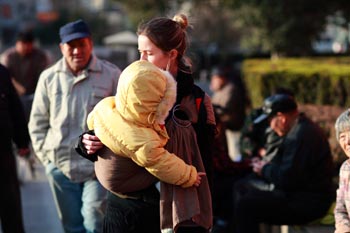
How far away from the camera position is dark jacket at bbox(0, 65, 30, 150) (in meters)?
5.48

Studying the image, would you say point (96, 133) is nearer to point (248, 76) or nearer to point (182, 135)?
point (182, 135)

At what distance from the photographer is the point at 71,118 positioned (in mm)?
5160

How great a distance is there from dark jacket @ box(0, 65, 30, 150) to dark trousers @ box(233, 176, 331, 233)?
176 centimetres

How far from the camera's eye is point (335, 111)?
995cm

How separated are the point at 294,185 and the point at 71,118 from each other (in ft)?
5.69

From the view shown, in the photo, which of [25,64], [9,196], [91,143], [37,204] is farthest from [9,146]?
[25,64]

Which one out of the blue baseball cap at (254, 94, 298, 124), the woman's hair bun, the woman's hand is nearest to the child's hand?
the woman's hand

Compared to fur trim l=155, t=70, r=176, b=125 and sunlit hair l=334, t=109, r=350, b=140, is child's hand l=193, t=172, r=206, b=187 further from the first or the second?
sunlit hair l=334, t=109, r=350, b=140

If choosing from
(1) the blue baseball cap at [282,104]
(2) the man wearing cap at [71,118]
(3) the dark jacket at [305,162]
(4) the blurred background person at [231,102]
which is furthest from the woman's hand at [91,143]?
(4) the blurred background person at [231,102]

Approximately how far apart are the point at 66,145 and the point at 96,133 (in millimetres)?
1608

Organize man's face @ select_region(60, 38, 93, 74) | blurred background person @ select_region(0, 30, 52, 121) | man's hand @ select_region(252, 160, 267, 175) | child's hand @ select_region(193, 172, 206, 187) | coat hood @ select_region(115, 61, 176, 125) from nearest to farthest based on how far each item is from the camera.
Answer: coat hood @ select_region(115, 61, 176, 125), child's hand @ select_region(193, 172, 206, 187), man's face @ select_region(60, 38, 93, 74), man's hand @ select_region(252, 160, 267, 175), blurred background person @ select_region(0, 30, 52, 121)

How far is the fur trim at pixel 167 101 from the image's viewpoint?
11.2 ft

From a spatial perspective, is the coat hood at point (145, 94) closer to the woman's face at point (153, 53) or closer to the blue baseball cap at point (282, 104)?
the woman's face at point (153, 53)

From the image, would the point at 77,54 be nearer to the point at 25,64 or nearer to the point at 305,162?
the point at 305,162
